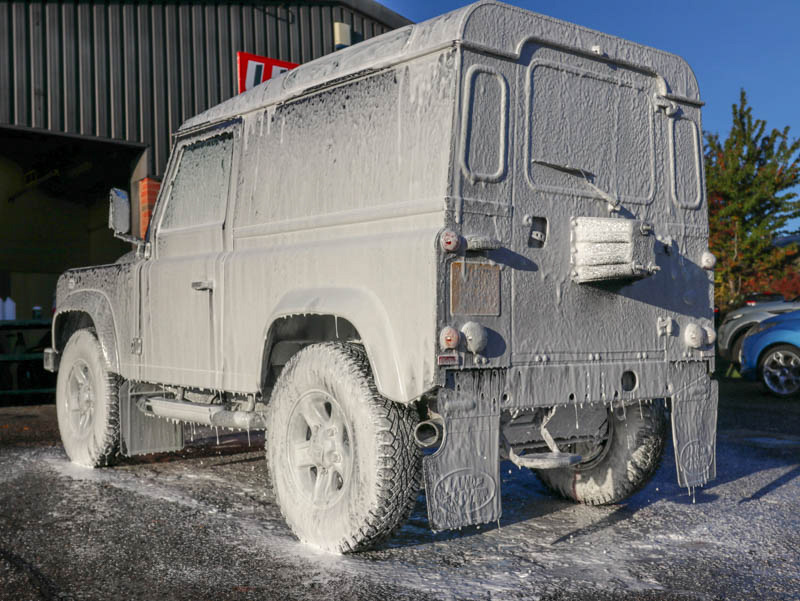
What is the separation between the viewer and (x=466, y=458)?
367 centimetres

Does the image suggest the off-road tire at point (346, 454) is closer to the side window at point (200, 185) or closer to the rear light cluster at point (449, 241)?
the rear light cluster at point (449, 241)

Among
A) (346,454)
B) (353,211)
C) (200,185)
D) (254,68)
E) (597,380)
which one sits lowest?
(346,454)

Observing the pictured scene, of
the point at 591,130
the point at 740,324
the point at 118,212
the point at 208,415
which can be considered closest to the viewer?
the point at 591,130

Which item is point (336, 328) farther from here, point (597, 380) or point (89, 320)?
point (89, 320)

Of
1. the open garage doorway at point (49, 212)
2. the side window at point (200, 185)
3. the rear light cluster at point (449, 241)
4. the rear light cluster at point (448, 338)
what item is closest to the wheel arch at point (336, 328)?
the rear light cluster at point (448, 338)

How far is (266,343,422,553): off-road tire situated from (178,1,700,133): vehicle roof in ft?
4.70

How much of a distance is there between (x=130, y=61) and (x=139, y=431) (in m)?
7.82

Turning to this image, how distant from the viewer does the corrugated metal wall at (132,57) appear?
11.3 metres

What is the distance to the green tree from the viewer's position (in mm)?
18141

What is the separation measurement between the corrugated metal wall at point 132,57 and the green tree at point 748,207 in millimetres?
9718

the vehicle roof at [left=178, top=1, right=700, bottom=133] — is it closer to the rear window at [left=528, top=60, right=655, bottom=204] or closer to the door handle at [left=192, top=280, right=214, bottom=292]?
the rear window at [left=528, top=60, right=655, bottom=204]

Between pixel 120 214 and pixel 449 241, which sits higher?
pixel 120 214

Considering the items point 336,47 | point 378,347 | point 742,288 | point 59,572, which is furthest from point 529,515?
point 742,288

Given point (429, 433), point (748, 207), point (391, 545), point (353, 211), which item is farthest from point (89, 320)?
point (748, 207)
